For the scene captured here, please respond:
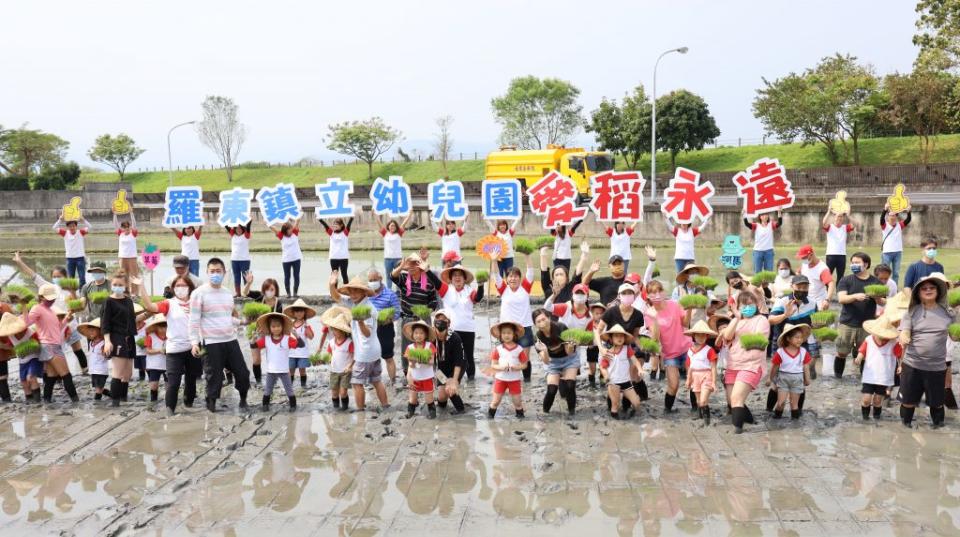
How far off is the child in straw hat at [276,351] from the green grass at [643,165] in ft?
151

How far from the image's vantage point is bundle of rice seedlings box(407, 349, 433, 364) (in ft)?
28.7

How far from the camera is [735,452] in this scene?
25.6 feet

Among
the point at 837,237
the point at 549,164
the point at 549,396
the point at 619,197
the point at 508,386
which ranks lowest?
the point at 549,396

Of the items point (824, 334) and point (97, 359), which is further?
point (97, 359)

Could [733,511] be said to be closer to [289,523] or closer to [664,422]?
[664,422]

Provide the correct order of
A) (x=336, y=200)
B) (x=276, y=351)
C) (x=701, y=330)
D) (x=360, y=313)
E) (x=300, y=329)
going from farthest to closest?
(x=336, y=200)
(x=300, y=329)
(x=276, y=351)
(x=360, y=313)
(x=701, y=330)

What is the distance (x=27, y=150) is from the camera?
2689 inches

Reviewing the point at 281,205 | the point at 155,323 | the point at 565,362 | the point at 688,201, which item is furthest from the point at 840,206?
the point at 155,323

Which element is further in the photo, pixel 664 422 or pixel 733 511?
pixel 664 422

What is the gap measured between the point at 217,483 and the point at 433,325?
2987 millimetres

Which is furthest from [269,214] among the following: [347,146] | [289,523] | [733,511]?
[347,146]

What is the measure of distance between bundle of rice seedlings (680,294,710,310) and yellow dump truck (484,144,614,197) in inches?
1133

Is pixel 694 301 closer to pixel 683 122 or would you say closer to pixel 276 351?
pixel 276 351

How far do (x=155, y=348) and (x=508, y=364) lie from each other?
4.53 meters
